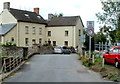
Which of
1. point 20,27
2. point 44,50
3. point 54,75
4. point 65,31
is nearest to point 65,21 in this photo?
point 65,31

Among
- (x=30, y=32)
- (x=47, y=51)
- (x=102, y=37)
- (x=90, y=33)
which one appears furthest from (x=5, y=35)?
(x=90, y=33)

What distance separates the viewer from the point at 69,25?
211 ft

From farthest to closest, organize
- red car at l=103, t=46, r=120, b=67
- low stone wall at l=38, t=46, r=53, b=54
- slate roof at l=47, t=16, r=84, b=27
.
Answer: slate roof at l=47, t=16, r=84, b=27
low stone wall at l=38, t=46, r=53, b=54
red car at l=103, t=46, r=120, b=67

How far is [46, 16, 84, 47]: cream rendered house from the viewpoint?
64.4m

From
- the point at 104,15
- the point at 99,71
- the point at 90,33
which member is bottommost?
A: the point at 99,71

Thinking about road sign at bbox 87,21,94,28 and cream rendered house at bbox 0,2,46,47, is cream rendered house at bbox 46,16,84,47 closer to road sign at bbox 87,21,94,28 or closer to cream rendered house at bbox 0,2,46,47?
cream rendered house at bbox 0,2,46,47

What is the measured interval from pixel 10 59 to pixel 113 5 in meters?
18.7

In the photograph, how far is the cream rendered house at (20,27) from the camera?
56.9 meters

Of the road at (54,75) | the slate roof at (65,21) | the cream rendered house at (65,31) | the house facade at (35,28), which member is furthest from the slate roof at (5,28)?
the road at (54,75)

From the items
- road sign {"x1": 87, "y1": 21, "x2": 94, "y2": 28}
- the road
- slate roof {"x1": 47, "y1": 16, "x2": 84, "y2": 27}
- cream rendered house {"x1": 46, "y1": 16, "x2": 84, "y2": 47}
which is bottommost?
the road

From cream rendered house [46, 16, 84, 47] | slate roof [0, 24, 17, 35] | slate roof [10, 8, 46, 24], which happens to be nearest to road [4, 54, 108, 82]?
slate roof [0, 24, 17, 35]

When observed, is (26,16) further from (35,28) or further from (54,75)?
(54,75)

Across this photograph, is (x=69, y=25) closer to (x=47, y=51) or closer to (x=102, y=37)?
(x=102, y=37)

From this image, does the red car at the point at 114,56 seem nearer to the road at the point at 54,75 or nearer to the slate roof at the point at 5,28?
the road at the point at 54,75
